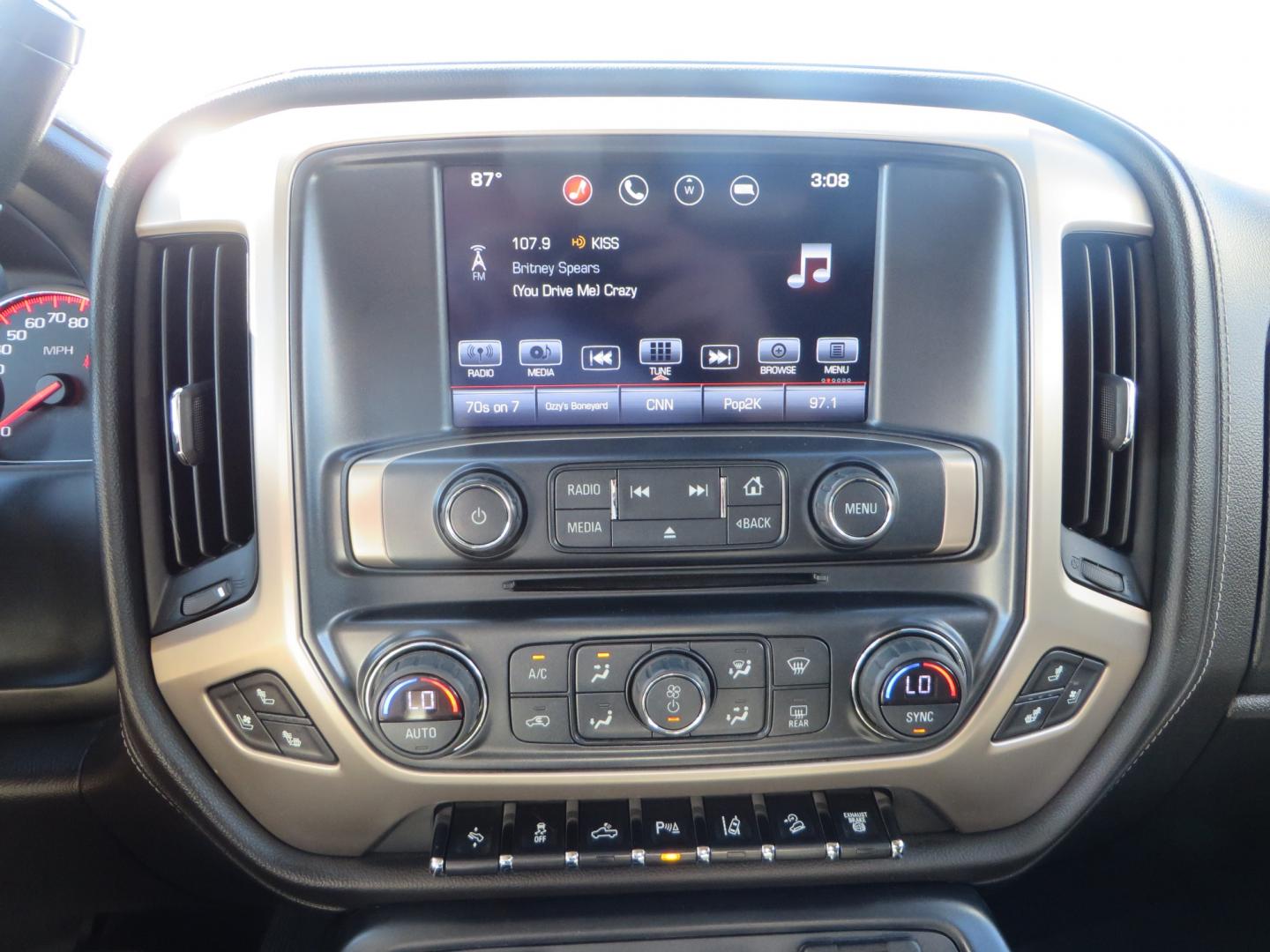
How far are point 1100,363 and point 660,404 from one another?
0.53 m

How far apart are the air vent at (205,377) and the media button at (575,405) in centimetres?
33

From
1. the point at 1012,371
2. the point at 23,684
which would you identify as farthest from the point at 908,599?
the point at 23,684

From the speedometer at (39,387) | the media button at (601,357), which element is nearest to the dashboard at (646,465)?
the media button at (601,357)

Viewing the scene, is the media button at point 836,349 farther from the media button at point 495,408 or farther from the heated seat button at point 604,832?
the heated seat button at point 604,832

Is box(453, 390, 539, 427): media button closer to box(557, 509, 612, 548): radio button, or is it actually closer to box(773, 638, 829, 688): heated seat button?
box(557, 509, 612, 548): radio button

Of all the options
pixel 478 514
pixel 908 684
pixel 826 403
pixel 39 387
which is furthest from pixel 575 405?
pixel 39 387

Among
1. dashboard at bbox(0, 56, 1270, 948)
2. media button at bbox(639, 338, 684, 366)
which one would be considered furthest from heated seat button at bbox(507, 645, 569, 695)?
media button at bbox(639, 338, 684, 366)

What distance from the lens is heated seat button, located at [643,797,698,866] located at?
1159 millimetres

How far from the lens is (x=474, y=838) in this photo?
1.17 metres

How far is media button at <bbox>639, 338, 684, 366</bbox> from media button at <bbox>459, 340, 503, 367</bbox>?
0.16 m

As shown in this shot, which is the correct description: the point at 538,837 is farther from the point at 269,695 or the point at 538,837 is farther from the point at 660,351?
the point at 660,351

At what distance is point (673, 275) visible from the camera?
1.10 metres

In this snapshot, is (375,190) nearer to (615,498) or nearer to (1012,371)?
(615,498)

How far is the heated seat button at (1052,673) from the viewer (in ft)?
3.95
